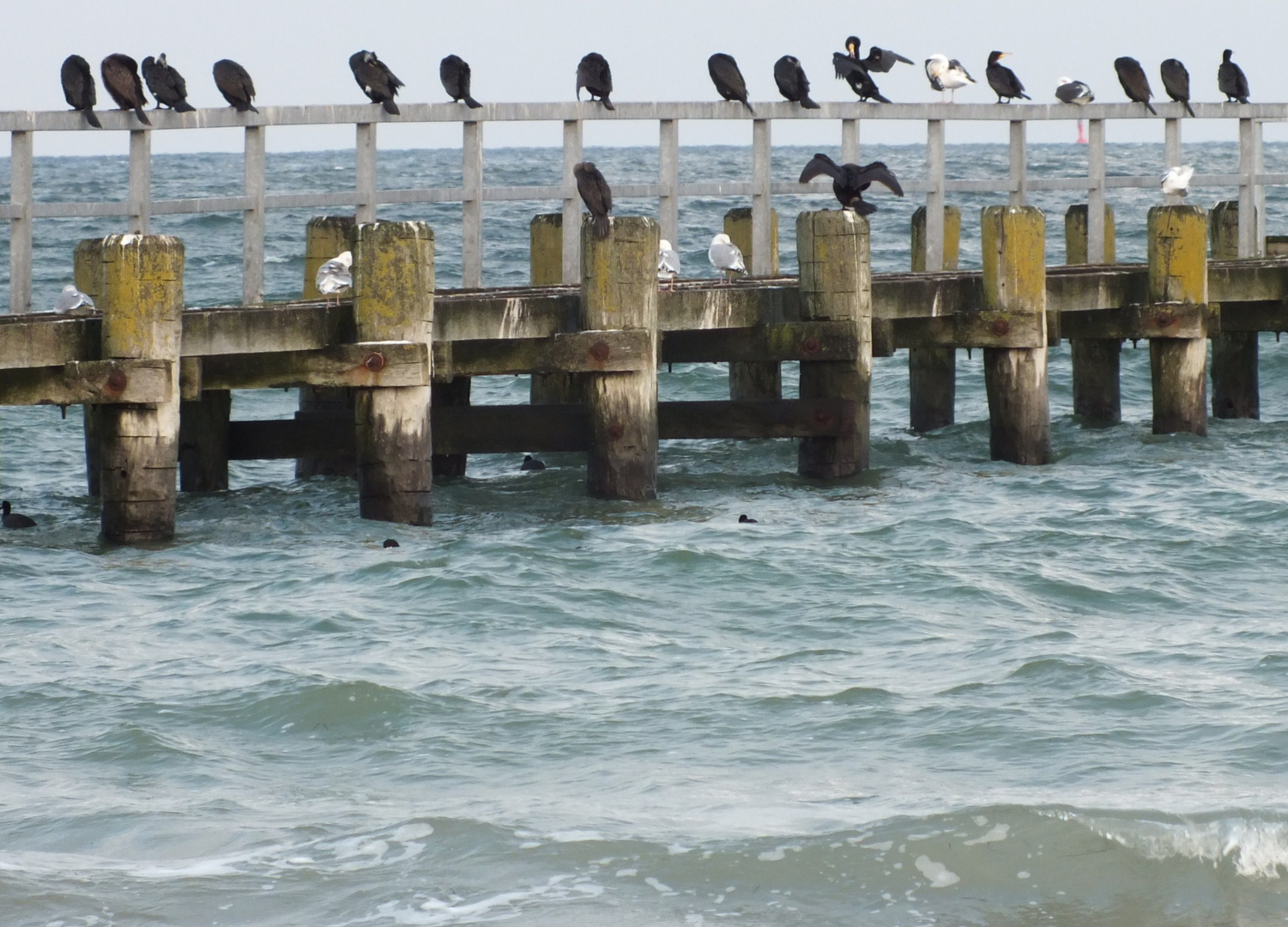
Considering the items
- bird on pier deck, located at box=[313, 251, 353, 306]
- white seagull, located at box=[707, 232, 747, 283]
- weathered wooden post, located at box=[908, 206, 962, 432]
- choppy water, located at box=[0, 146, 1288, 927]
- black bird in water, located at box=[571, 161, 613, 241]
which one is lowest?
choppy water, located at box=[0, 146, 1288, 927]

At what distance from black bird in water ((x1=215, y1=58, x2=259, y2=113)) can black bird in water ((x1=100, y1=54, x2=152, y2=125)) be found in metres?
0.57

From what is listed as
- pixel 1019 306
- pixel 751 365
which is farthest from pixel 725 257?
pixel 751 365

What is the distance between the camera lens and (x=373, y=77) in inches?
576

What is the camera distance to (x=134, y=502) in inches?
484

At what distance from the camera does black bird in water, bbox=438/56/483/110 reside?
14.8 metres

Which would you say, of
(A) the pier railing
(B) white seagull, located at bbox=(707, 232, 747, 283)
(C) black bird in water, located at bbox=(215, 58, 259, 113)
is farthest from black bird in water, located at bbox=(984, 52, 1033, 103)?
(C) black bird in water, located at bbox=(215, 58, 259, 113)

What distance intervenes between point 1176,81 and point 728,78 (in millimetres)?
4477

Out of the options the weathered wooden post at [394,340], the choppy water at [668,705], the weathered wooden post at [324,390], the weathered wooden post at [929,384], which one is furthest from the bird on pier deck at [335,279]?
the weathered wooden post at [929,384]

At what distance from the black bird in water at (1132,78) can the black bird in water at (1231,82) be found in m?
1.15

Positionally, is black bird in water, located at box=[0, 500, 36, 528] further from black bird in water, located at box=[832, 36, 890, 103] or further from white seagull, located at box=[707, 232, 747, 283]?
black bird in water, located at box=[832, 36, 890, 103]

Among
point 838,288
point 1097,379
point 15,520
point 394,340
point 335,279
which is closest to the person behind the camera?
point 394,340

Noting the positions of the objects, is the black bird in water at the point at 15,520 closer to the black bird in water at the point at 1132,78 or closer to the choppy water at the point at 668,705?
the choppy water at the point at 668,705

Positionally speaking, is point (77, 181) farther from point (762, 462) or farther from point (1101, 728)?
point (1101, 728)

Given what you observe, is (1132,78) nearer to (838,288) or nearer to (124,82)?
(838,288)
